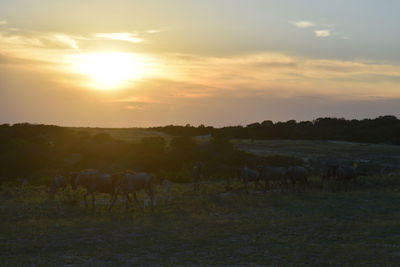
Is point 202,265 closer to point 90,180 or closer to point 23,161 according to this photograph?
point 90,180

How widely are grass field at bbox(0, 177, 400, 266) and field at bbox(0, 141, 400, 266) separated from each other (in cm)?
3

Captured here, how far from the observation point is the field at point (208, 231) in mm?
11688

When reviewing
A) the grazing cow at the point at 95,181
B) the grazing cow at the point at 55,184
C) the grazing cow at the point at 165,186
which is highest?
the grazing cow at the point at 95,181

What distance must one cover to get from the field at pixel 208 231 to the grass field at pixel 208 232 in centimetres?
3

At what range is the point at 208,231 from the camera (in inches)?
595

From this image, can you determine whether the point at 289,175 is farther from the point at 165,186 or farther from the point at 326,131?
the point at 326,131

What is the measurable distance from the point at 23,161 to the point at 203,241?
26163 mm

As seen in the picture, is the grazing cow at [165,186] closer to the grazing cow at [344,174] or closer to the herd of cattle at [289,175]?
the herd of cattle at [289,175]

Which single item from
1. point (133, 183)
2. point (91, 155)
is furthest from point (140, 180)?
point (91, 155)

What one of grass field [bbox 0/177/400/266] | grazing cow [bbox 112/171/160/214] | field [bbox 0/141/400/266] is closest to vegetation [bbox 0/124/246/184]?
field [bbox 0/141/400/266]

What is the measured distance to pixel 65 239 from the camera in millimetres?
14180

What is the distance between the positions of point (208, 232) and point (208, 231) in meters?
0.16

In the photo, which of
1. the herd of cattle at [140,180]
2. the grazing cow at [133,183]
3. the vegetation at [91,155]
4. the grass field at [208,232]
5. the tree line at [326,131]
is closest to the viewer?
the grass field at [208,232]

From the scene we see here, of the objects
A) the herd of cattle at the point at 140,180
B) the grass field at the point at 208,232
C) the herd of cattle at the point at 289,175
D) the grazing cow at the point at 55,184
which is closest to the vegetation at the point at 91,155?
the grazing cow at the point at 55,184
